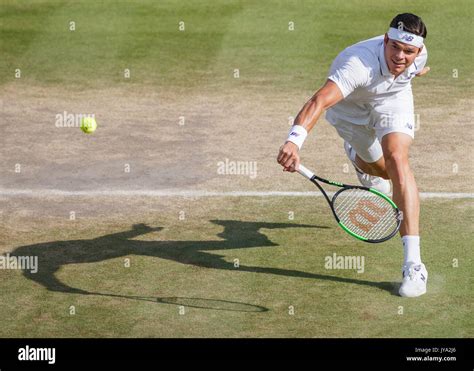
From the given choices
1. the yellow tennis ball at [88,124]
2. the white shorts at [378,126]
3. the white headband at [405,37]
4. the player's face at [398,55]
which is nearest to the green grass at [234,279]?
the white shorts at [378,126]

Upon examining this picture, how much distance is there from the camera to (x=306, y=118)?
10508mm

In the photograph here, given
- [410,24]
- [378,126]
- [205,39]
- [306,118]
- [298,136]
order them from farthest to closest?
[205,39] < [378,126] < [410,24] < [306,118] < [298,136]

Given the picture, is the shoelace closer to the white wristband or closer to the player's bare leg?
the player's bare leg

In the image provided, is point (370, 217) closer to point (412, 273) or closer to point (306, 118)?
point (412, 273)

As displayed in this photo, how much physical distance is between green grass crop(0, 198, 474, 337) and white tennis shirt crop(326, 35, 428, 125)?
4.55 ft

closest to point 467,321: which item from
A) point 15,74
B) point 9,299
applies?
point 9,299

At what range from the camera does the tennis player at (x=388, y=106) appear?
1064 centimetres

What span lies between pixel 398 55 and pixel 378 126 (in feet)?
2.98

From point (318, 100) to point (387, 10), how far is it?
1077 cm

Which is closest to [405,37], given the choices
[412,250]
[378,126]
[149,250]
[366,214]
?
A: [378,126]

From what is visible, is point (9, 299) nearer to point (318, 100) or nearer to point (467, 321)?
point (318, 100)

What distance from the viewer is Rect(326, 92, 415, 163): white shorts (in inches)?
450

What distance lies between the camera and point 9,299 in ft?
35.3

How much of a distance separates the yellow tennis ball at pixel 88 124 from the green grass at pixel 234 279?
7.88 feet
